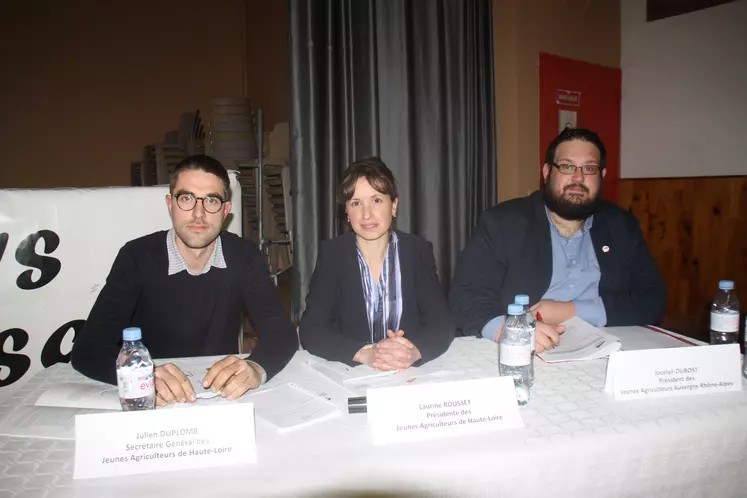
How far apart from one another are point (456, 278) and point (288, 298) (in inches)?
129

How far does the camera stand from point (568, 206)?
1895mm

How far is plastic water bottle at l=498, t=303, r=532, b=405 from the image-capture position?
1120 mm

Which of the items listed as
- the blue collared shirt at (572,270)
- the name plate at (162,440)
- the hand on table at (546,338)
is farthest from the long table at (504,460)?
Result: the blue collared shirt at (572,270)

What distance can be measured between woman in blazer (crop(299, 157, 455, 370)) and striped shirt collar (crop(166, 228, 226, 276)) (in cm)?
30

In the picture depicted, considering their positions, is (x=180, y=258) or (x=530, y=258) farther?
(x=530, y=258)

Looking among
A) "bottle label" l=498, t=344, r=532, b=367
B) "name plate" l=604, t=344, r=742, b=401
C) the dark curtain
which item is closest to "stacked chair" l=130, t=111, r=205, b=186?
the dark curtain

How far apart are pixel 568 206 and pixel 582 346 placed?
625 millimetres

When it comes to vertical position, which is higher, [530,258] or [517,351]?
[530,258]

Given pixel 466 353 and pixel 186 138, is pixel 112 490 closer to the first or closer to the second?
pixel 466 353

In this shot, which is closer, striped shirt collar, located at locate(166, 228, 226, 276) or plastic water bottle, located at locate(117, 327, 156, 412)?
plastic water bottle, located at locate(117, 327, 156, 412)

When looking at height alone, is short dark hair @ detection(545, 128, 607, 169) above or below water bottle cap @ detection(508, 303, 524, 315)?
above

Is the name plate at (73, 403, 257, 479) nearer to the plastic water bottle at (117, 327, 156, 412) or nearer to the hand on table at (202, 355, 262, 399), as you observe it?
the plastic water bottle at (117, 327, 156, 412)

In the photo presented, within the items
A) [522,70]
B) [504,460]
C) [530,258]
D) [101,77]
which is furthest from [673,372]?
[101,77]

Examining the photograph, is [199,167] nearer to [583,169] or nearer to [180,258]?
[180,258]
